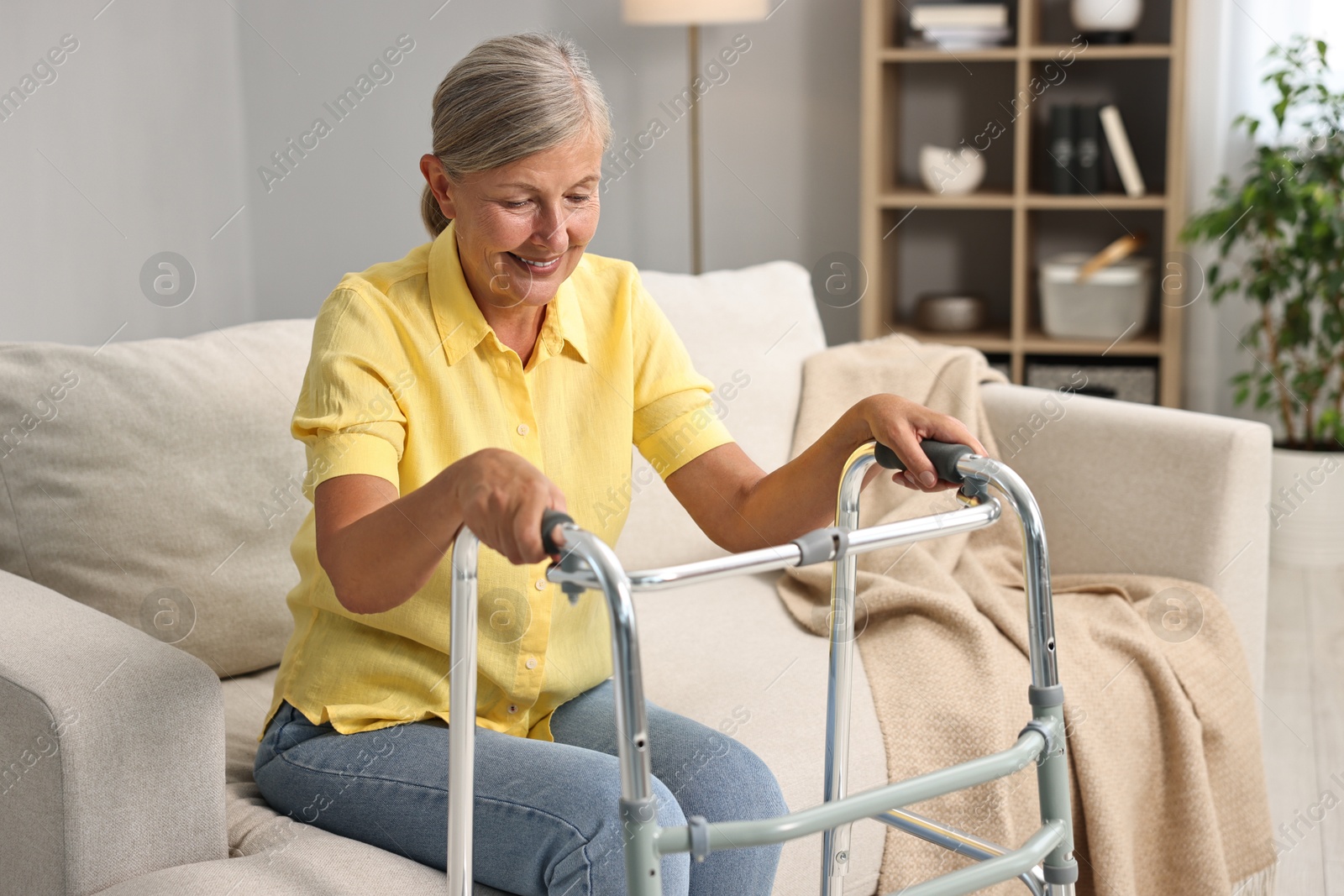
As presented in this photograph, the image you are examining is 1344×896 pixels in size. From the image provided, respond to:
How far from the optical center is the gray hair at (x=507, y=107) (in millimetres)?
1062

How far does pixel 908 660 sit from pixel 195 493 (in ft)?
2.89

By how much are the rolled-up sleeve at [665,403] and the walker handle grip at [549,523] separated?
472 mm

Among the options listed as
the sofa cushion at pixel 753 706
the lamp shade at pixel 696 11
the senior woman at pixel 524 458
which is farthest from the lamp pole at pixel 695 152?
the senior woman at pixel 524 458

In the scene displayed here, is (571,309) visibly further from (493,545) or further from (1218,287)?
(1218,287)


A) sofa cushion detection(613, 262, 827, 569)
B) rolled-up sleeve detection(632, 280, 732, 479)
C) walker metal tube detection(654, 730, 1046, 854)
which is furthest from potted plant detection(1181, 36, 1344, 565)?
walker metal tube detection(654, 730, 1046, 854)

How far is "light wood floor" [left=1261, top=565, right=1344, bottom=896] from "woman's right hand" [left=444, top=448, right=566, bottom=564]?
145cm

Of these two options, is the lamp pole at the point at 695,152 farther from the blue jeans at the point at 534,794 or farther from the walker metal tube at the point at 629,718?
the walker metal tube at the point at 629,718

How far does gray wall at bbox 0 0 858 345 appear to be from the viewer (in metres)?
2.43

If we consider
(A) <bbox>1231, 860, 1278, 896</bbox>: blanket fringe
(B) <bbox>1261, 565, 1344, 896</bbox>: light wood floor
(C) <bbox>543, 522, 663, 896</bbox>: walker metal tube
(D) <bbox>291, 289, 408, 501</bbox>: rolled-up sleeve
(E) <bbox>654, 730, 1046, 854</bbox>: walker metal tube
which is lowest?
(B) <bbox>1261, 565, 1344, 896</bbox>: light wood floor

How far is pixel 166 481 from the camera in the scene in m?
1.47

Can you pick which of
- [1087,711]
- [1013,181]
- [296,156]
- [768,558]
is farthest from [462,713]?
[1013,181]

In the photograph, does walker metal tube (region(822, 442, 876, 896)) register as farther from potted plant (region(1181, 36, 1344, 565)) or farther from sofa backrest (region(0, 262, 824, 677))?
potted plant (region(1181, 36, 1344, 565))

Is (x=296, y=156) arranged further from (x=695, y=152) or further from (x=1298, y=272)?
(x=1298, y=272)

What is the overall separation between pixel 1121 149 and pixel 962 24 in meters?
0.51
